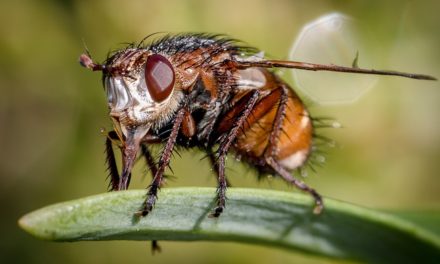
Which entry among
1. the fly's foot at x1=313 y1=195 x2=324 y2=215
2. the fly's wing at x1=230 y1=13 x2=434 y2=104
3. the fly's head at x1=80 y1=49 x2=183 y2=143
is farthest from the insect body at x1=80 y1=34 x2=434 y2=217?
the fly's wing at x1=230 y1=13 x2=434 y2=104

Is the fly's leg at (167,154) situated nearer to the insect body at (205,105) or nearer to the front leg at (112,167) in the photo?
the insect body at (205,105)

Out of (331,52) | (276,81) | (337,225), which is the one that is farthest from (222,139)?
(331,52)

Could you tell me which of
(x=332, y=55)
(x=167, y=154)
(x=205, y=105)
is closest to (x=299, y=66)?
(x=205, y=105)

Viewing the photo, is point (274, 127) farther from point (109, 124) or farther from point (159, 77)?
point (109, 124)

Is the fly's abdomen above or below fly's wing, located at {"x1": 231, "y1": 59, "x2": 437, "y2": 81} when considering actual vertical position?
below

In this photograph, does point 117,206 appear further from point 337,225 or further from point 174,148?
point 174,148

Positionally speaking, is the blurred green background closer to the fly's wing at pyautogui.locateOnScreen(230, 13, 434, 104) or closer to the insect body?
the fly's wing at pyautogui.locateOnScreen(230, 13, 434, 104)

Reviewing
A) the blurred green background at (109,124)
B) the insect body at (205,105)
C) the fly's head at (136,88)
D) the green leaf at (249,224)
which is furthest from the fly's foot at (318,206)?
the blurred green background at (109,124)
